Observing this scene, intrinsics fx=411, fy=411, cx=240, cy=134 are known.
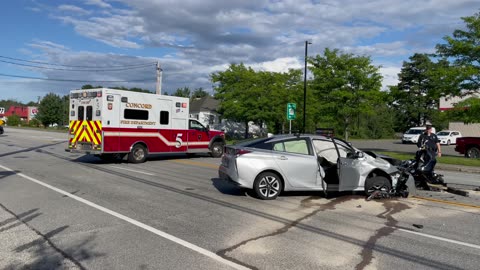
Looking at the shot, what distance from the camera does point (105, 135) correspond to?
1541 centimetres

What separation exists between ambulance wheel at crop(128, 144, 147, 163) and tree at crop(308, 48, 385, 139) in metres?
15.1

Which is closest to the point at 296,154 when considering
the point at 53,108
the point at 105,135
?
the point at 105,135

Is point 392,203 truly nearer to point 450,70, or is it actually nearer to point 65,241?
point 65,241

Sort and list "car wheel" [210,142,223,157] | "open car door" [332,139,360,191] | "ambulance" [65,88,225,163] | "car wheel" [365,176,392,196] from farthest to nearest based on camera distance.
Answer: "car wheel" [210,142,223,157] < "ambulance" [65,88,225,163] < "car wheel" [365,176,392,196] < "open car door" [332,139,360,191]

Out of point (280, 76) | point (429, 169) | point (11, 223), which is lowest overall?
point (11, 223)

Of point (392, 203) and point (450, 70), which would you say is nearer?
point (392, 203)

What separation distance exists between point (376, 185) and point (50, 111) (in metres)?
85.7

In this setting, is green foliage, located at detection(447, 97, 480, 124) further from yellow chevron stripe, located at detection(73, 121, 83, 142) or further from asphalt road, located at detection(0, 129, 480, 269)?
yellow chevron stripe, located at detection(73, 121, 83, 142)

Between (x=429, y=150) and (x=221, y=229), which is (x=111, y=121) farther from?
(x=429, y=150)

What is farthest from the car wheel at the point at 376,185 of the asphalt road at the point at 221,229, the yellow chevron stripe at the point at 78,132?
the yellow chevron stripe at the point at 78,132

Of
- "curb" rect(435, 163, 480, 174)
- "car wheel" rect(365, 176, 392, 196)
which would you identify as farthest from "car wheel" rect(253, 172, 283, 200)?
"curb" rect(435, 163, 480, 174)

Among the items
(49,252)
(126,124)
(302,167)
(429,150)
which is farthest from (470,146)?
(49,252)

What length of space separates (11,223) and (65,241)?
1.60 meters

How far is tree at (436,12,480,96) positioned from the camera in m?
20.9
